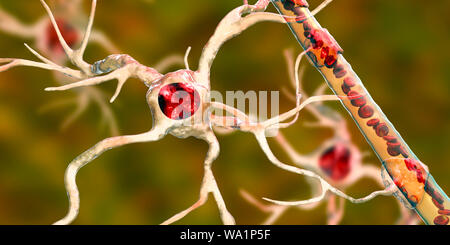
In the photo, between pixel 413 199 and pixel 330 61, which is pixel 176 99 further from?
pixel 413 199

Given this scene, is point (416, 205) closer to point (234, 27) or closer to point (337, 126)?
point (337, 126)

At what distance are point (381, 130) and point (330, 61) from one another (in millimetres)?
156

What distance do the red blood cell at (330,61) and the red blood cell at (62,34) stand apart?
47 centimetres

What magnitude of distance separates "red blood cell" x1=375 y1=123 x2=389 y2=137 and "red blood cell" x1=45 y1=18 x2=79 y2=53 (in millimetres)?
583

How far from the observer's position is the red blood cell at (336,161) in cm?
87

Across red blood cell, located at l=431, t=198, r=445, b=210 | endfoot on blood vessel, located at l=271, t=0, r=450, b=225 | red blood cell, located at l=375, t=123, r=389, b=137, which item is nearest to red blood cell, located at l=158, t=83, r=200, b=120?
endfoot on blood vessel, located at l=271, t=0, r=450, b=225

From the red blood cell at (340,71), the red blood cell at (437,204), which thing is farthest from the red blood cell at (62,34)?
the red blood cell at (437,204)

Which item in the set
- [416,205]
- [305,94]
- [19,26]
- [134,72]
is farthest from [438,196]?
[19,26]

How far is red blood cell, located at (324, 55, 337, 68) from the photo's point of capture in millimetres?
807

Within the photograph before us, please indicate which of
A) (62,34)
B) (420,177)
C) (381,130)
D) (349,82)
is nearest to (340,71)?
(349,82)

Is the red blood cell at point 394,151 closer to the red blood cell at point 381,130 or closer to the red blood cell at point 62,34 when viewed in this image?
the red blood cell at point 381,130

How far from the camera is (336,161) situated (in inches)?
34.6

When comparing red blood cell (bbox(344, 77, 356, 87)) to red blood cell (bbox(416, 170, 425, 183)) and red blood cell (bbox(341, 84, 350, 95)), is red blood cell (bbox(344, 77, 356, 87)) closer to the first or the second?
red blood cell (bbox(341, 84, 350, 95))

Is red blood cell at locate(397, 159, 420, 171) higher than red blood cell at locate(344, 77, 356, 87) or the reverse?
the reverse
